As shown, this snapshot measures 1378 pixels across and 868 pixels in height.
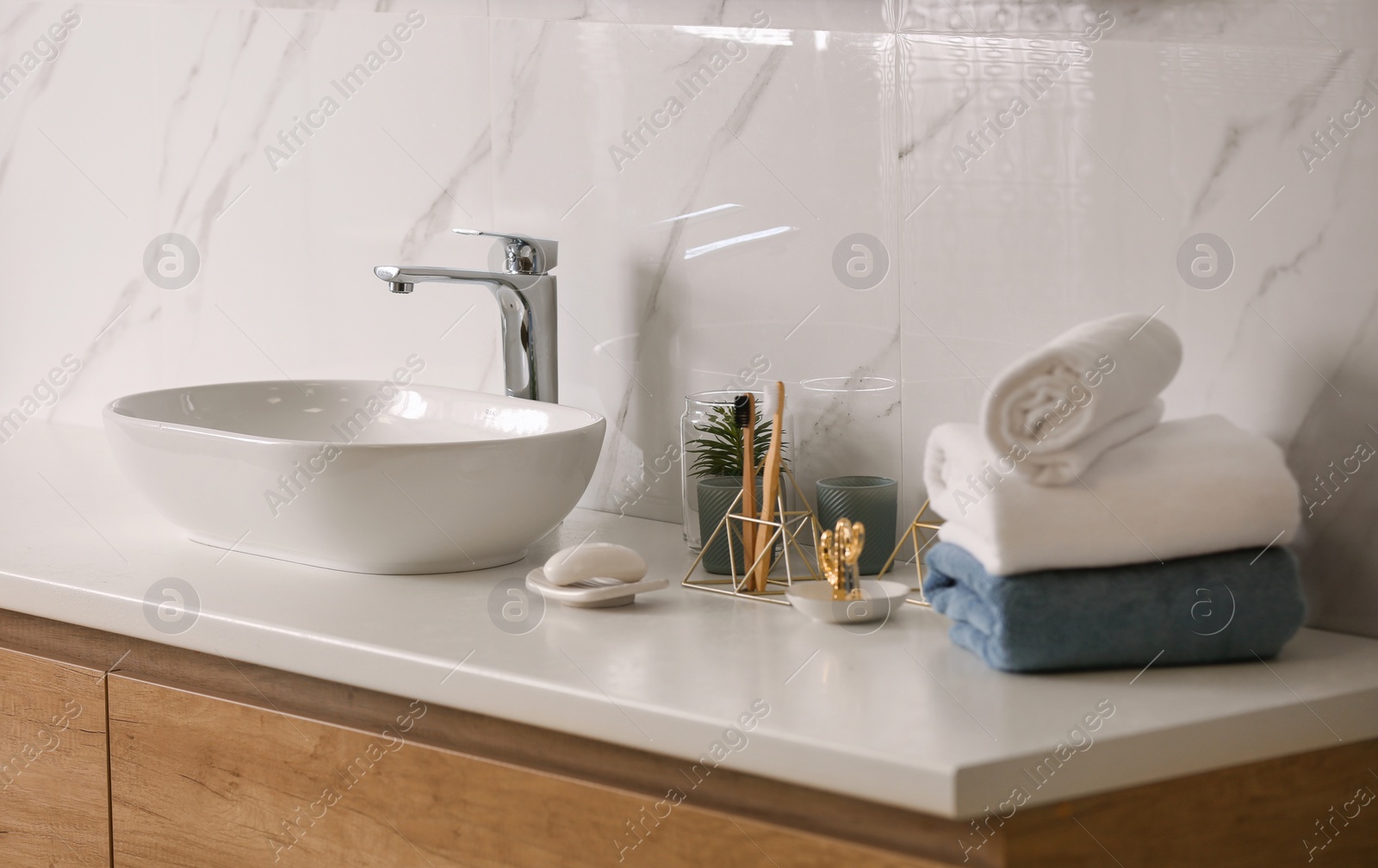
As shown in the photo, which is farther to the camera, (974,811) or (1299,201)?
(1299,201)

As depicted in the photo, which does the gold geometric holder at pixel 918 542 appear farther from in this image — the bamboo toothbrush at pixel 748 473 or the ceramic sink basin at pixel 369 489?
the ceramic sink basin at pixel 369 489

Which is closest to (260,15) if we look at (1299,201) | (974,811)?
(1299,201)

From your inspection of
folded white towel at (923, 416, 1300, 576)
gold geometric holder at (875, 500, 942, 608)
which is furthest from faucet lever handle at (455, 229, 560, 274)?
folded white towel at (923, 416, 1300, 576)

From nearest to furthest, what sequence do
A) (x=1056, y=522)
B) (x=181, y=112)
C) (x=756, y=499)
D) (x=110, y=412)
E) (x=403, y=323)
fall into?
(x=1056, y=522), (x=756, y=499), (x=110, y=412), (x=403, y=323), (x=181, y=112)

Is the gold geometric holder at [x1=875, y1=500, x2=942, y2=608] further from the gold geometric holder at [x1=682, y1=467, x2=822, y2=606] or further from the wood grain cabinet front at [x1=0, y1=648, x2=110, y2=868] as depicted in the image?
the wood grain cabinet front at [x1=0, y1=648, x2=110, y2=868]

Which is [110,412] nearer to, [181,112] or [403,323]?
[403,323]

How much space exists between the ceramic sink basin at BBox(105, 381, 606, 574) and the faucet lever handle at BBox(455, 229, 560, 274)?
0.16 metres

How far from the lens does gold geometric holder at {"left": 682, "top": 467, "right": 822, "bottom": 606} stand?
110cm

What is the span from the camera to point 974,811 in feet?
2.32

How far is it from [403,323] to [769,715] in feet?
3.21

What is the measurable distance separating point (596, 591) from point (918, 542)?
0.32 metres

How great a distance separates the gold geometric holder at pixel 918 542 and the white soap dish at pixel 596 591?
0.21 metres

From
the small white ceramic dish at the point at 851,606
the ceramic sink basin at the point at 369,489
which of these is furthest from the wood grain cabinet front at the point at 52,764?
the small white ceramic dish at the point at 851,606

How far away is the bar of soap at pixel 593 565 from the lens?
3.51ft
